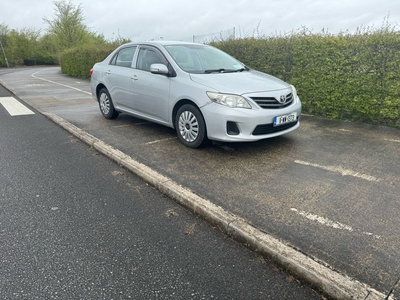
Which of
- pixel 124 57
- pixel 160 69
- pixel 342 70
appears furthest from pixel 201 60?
pixel 342 70

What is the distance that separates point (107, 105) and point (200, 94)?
3.04 meters

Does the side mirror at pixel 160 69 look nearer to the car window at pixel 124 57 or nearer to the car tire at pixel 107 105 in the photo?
the car window at pixel 124 57

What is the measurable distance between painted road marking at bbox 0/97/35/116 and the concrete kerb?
5.77m

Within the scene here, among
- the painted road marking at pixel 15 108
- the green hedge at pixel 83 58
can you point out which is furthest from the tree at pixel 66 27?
the painted road marking at pixel 15 108

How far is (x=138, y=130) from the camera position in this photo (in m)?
5.81

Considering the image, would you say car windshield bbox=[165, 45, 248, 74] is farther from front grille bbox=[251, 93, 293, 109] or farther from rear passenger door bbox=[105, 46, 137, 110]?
front grille bbox=[251, 93, 293, 109]

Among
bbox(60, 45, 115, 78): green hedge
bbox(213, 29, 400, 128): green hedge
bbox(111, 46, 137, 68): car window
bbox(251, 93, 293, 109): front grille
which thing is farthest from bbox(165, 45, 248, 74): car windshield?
bbox(60, 45, 115, 78): green hedge

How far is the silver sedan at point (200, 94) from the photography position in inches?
161

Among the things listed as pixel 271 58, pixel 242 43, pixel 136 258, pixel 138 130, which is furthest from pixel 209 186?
pixel 242 43

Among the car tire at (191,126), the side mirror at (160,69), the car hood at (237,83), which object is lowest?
the car tire at (191,126)

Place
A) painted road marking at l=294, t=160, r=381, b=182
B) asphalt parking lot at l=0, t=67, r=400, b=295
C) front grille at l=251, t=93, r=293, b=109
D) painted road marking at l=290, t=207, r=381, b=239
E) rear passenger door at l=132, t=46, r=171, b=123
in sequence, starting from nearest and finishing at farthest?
asphalt parking lot at l=0, t=67, r=400, b=295, painted road marking at l=290, t=207, r=381, b=239, painted road marking at l=294, t=160, r=381, b=182, front grille at l=251, t=93, r=293, b=109, rear passenger door at l=132, t=46, r=171, b=123

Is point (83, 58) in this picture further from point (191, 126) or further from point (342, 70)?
point (191, 126)

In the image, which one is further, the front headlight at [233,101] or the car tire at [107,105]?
the car tire at [107,105]

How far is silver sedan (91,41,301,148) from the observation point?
4078mm
